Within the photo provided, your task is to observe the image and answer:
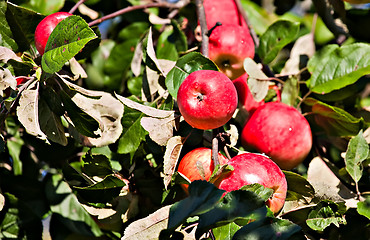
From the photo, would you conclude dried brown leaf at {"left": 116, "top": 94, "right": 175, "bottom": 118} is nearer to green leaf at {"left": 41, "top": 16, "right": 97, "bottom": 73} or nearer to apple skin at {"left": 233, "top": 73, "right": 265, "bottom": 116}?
green leaf at {"left": 41, "top": 16, "right": 97, "bottom": 73}

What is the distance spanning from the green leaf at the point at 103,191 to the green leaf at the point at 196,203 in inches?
10.6

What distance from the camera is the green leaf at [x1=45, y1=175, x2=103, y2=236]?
1.25 meters

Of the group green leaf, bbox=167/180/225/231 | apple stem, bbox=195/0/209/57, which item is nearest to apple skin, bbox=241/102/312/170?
apple stem, bbox=195/0/209/57

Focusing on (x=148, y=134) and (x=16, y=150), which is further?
(x=16, y=150)

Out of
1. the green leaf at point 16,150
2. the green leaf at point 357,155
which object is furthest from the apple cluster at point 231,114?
the green leaf at point 16,150

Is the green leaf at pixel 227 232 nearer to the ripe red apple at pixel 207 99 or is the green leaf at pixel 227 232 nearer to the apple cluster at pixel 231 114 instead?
the apple cluster at pixel 231 114

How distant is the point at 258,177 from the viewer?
0.91 metres

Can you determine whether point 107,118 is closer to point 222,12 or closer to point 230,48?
point 230,48

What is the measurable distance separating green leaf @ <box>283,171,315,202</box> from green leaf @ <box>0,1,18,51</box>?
0.74 m

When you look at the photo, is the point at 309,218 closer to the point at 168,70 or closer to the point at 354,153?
the point at 354,153

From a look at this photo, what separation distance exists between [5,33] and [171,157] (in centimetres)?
52

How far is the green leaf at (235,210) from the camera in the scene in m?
0.74

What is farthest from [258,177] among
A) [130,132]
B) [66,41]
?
[66,41]

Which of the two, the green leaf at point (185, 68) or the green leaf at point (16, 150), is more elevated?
the green leaf at point (185, 68)
